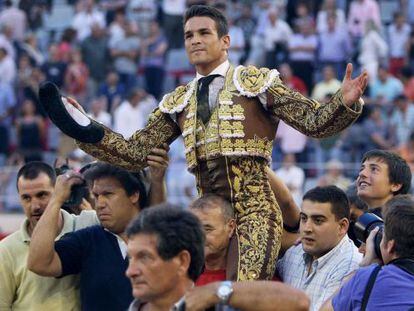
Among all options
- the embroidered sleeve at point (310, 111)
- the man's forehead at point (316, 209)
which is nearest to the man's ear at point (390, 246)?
the embroidered sleeve at point (310, 111)

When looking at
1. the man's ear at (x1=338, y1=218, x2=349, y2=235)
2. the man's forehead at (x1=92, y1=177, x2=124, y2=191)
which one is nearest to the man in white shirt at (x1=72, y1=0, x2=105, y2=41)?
the man's forehead at (x1=92, y1=177, x2=124, y2=191)

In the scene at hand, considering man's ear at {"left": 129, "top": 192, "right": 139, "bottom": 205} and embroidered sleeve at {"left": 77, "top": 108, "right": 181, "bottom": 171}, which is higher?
embroidered sleeve at {"left": 77, "top": 108, "right": 181, "bottom": 171}

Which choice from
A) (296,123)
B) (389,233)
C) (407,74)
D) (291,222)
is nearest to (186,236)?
(389,233)

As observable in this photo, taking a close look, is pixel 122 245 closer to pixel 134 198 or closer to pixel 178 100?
pixel 134 198

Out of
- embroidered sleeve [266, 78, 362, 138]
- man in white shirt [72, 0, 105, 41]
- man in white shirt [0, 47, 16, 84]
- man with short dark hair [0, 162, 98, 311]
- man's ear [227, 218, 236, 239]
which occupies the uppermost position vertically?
man in white shirt [72, 0, 105, 41]

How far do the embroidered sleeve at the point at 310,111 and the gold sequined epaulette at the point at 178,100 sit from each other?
0.49m

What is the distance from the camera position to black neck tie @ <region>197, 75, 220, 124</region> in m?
6.88

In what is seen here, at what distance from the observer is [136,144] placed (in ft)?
23.5

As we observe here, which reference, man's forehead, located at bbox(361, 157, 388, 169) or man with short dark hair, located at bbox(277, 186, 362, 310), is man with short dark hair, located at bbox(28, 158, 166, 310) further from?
man's forehead, located at bbox(361, 157, 388, 169)

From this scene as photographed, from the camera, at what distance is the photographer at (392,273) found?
5926 mm

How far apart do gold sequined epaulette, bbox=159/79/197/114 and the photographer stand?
1.44m

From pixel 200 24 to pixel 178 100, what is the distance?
19.2 inches

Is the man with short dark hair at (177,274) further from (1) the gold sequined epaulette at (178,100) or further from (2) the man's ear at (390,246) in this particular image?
(1) the gold sequined epaulette at (178,100)

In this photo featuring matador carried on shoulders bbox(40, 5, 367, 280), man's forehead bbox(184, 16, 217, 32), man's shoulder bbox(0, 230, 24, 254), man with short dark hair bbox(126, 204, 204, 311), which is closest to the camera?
man with short dark hair bbox(126, 204, 204, 311)
